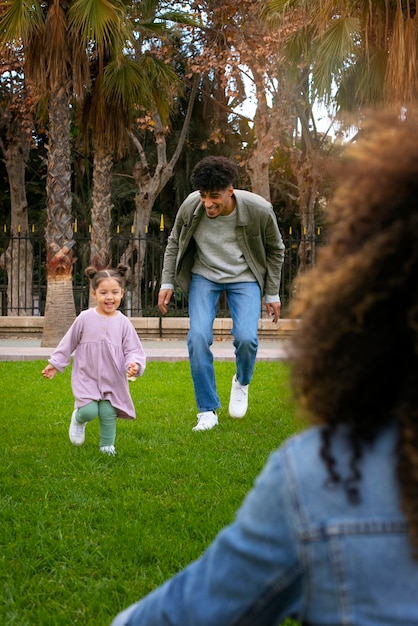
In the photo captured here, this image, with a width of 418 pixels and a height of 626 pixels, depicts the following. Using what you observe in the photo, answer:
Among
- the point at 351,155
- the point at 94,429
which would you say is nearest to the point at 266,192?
the point at 94,429

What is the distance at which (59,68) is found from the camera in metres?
14.6

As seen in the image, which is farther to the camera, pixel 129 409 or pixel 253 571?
pixel 129 409

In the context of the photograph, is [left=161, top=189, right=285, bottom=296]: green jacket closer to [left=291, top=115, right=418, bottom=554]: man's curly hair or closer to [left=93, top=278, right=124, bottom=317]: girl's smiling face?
[left=93, top=278, right=124, bottom=317]: girl's smiling face

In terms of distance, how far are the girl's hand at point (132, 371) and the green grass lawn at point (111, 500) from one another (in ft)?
1.78

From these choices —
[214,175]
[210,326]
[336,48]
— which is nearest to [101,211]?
[336,48]

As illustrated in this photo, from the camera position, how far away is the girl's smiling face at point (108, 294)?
585cm

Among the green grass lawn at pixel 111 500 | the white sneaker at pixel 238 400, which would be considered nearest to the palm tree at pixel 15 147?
the green grass lawn at pixel 111 500

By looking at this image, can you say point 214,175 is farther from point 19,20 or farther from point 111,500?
point 19,20

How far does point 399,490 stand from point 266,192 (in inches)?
788

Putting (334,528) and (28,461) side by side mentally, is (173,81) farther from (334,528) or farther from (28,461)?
(334,528)

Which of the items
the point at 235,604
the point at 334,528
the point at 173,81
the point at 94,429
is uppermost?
the point at 173,81

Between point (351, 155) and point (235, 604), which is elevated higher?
point (351, 155)

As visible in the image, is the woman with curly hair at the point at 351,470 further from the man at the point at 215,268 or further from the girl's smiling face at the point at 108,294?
the man at the point at 215,268

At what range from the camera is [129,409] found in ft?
19.2
